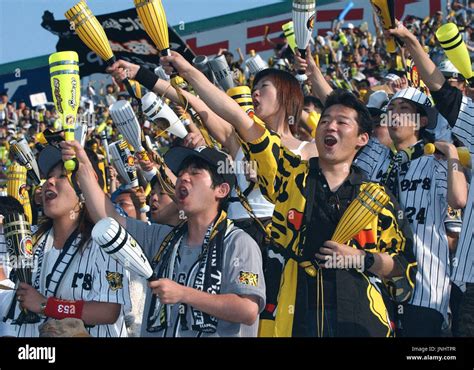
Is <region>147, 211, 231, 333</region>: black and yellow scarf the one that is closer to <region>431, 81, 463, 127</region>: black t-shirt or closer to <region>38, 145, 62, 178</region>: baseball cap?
<region>38, 145, 62, 178</region>: baseball cap

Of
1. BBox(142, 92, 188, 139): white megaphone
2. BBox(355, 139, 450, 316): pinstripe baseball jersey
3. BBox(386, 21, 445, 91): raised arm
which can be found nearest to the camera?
BBox(386, 21, 445, 91): raised arm

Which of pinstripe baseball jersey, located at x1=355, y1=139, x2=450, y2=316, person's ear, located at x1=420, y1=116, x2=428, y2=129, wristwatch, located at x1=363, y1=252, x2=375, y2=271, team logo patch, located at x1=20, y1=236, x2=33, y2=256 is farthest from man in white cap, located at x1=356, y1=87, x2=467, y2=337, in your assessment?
team logo patch, located at x1=20, y1=236, x2=33, y2=256

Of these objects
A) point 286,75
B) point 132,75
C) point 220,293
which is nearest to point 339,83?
point 286,75

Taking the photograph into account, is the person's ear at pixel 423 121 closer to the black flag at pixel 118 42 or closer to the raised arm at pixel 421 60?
the raised arm at pixel 421 60

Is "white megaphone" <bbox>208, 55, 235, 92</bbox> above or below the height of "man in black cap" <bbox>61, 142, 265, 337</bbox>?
above

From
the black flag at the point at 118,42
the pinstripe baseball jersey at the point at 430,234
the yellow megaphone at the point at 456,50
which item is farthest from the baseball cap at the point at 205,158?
the black flag at the point at 118,42

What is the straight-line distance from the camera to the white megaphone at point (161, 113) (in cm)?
591

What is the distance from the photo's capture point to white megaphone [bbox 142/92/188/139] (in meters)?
5.91

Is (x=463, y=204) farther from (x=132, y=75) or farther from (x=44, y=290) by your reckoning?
(x=44, y=290)

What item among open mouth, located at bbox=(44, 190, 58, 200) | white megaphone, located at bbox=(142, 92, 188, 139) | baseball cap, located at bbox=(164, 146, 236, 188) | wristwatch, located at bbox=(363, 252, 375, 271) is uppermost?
white megaphone, located at bbox=(142, 92, 188, 139)

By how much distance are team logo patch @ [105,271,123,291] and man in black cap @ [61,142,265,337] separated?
0.84 feet

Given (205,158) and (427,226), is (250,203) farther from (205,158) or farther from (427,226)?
(427,226)

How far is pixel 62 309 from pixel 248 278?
105 centimetres
